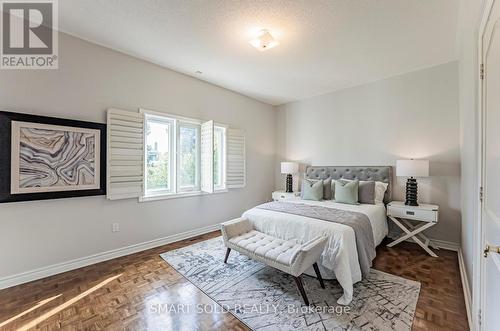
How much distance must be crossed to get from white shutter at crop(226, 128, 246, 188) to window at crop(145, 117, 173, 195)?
1.17 metres

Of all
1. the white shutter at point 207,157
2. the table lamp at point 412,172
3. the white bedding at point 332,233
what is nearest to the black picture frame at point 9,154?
the white shutter at point 207,157

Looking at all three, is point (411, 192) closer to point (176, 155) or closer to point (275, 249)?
point (275, 249)

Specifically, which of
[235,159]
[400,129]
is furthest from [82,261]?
[400,129]

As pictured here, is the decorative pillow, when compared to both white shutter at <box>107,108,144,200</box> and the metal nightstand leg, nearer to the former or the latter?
the metal nightstand leg

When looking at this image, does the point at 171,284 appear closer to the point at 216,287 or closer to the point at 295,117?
the point at 216,287

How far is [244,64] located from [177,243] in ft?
9.89

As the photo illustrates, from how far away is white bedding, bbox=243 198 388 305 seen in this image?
2084mm

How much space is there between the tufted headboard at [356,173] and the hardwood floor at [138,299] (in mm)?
1304

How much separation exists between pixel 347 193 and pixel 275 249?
1745 millimetres

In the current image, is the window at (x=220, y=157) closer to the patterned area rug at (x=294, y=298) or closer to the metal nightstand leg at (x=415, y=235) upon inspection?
the patterned area rug at (x=294, y=298)

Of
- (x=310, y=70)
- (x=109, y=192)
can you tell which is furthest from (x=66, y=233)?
(x=310, y=70)

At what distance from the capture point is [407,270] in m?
2.61

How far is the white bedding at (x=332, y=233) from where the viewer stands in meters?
2.08

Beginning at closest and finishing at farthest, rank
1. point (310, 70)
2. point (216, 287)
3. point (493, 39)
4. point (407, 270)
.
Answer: point (493, 39), point (216, 287), point (407, 270), point (310, 70)
